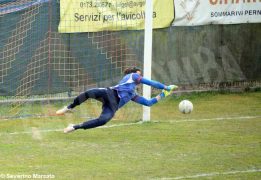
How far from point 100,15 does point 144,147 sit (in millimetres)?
5033

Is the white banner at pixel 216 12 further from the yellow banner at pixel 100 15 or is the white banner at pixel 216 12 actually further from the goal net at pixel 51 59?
the goal net at pixel 51 59

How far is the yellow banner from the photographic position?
57.0 feet

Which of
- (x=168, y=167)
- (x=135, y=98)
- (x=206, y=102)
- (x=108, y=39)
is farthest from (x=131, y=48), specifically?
(x=168, y=167)

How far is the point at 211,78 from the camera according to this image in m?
20.1

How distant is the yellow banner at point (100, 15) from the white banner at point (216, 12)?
134cm

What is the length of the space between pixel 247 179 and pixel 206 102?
7.80m

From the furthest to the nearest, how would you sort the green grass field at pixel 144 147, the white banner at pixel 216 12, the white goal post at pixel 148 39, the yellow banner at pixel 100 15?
1. the white banner at pixel 216 12
2. the yellow banner at pixel 100 15
3. the white goal post at pixel 148 39
4. the green grass field at pixel 144 147

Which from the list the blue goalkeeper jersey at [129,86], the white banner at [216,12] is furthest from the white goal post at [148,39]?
the white banner at [216,12]

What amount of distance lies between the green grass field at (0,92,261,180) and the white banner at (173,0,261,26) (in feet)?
7.80

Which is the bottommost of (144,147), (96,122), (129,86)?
(144,147)

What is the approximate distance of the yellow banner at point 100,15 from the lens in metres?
17.4

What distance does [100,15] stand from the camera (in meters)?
17.7

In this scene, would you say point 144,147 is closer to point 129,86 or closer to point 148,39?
point 129,86

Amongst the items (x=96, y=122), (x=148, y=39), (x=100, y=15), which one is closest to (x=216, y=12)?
(x=100, y=15)
